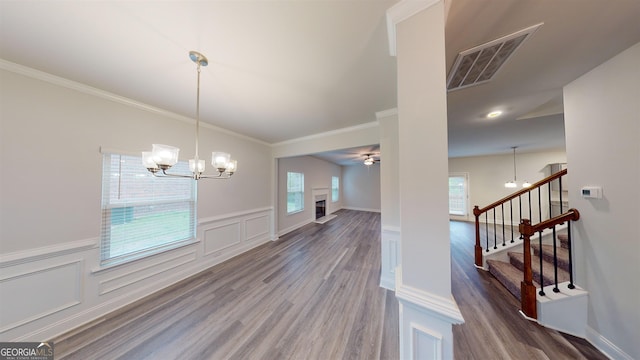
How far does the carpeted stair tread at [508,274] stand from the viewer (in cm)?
211

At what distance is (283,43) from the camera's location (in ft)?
4.19

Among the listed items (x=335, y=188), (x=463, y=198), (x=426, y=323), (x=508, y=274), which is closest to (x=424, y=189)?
(x=426, y=323)

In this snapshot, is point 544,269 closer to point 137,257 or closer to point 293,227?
point 293,227

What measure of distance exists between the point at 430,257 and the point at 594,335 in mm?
2199

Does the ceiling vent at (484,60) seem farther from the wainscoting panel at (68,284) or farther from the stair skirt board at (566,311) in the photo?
the wainscoting panel at (68,284)

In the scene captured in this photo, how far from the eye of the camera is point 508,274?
2316mm

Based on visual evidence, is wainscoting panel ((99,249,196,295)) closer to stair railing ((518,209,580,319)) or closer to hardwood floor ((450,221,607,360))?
hardwood floor ((450,221,607,360))

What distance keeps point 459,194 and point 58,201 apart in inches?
338

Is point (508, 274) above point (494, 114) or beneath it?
beneath

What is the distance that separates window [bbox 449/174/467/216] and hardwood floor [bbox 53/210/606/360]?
3.99 metres

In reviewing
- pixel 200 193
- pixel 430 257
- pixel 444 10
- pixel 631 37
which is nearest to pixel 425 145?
pixel 430 257

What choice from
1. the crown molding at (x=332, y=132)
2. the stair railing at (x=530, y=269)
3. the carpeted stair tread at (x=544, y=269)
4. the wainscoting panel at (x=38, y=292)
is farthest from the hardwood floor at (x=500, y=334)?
the wainscoting panel at (x=38, y=292)

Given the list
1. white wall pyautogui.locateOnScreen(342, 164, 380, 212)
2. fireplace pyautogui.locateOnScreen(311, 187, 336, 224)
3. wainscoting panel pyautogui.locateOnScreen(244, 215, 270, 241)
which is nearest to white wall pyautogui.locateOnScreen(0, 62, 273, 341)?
wainscoting panel pyautogui.locateOnScreen(244, 215, 270, 241)

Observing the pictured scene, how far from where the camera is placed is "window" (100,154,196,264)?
198 centimetres
